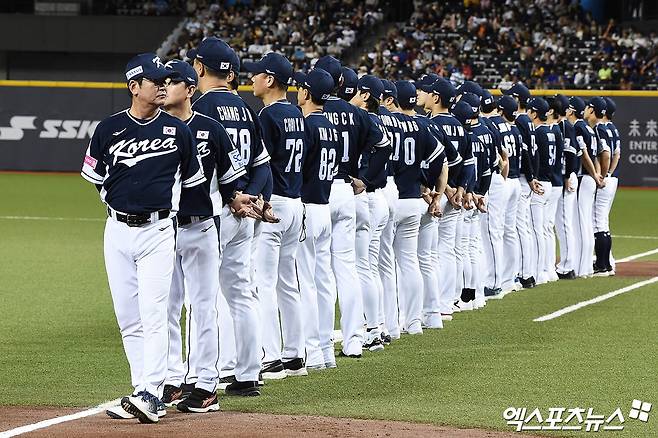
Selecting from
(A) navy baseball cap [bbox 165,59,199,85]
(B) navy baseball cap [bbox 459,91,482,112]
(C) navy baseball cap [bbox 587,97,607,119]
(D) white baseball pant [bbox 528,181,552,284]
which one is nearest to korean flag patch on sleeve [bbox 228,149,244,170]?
(A) navy baseball cap [bbox 165,59,199,85]

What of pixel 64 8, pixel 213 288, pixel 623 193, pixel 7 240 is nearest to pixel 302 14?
pixel 64 8

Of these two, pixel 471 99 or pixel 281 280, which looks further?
pixel 471 99

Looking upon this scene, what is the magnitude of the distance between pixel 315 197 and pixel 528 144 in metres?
6.73

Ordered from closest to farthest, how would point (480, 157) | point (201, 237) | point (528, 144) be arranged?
point (201, 237), point (480, 157), point (528, 144)

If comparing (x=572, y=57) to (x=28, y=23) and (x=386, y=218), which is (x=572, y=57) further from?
(x=386, y=218)

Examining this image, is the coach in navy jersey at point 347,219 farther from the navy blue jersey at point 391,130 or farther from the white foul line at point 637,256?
the white foul line at point 637,256

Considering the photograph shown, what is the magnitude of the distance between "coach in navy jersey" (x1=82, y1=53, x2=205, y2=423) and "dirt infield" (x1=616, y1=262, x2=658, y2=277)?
1076cm

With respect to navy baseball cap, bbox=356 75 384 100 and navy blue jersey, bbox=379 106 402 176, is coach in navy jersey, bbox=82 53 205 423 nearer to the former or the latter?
navy baseball cap, bbox=356 75 384 100

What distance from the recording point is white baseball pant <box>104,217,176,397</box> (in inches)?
294

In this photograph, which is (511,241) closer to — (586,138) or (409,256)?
(586,138)

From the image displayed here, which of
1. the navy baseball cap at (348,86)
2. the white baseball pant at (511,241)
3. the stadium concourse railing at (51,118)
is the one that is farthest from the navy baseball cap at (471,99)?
the stadium concourse railing at (51,118)

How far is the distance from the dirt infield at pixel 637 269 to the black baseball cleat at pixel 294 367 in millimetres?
8677

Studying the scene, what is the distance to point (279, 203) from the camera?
928cm

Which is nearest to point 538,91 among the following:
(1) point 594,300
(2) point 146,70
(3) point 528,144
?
(3) point 528,144
